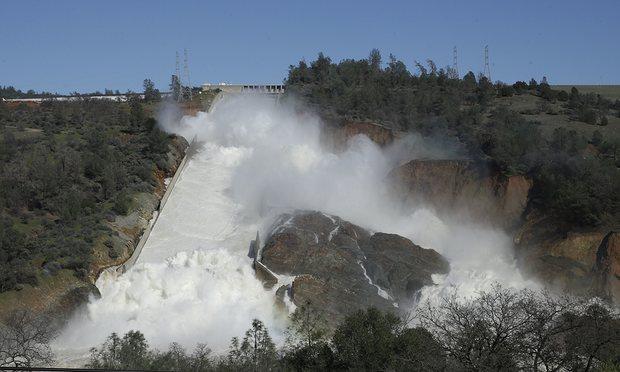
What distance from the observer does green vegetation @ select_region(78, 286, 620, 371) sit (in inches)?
904

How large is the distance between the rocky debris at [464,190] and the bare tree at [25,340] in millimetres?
24430

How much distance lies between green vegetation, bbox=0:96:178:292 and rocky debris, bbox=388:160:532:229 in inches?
666

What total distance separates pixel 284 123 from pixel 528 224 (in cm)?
2511

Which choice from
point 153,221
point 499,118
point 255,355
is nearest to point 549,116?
point 499,118

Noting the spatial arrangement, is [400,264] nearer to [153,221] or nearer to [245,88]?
[153,221]

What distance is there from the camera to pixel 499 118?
56.6 meters

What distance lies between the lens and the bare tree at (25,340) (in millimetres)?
26741

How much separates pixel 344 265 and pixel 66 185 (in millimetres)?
20342

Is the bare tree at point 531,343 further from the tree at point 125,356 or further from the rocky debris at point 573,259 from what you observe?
the tree at point 125,356

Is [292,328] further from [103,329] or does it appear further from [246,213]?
[246,213]

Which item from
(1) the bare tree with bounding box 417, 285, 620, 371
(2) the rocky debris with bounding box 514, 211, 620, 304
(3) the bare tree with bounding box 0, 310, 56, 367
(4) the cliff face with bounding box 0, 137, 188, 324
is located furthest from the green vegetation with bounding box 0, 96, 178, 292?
(2) the rocky debris with bounding box 514, 211, 620, 304

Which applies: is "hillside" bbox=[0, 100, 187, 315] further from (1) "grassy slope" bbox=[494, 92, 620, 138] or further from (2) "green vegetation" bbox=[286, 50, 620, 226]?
(1) "grassy slope" bbox=[494, 92, 620, 138]

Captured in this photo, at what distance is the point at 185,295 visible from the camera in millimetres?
37344

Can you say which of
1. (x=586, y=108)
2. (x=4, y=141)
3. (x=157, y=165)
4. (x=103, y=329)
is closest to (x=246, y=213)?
(x=157, y=165)
